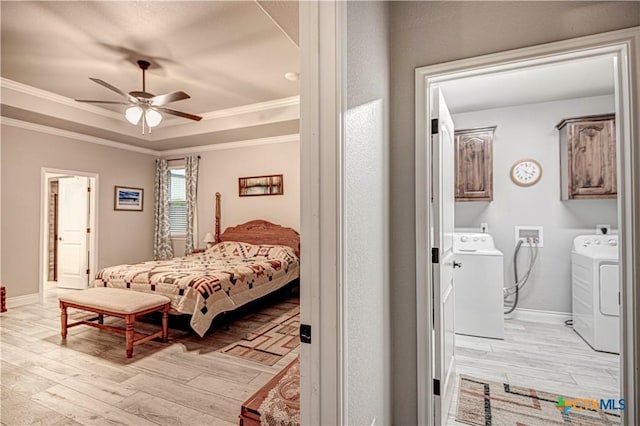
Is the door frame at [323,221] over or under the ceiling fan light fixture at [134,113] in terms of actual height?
under

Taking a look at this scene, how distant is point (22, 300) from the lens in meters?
4.48

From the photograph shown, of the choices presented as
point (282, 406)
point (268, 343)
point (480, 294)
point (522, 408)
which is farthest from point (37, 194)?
point (522, 408)

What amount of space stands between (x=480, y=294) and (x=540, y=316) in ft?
3.40

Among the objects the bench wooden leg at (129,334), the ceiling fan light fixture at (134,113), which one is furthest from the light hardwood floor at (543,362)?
the ceiling fan light fixture at (134,113)

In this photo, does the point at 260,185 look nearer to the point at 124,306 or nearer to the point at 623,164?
the point at 124,306

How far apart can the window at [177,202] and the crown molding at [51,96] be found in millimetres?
1638

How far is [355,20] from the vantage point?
1239 millimetres

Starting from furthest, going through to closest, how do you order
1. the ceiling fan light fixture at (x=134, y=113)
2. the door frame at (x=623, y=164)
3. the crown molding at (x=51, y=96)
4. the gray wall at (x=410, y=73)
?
the crown molding at (x=51, y=96) < the ceiling fan light fixture at (x=134, y=113) < the gray wall at (x=410, y=73) < the door frame at (x=623, y=164)

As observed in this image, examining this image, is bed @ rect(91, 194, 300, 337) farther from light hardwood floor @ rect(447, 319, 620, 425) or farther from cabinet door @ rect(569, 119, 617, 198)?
cabinet door @ rect(569, 119, 617, 198)

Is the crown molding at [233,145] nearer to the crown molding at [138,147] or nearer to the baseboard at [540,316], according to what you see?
the crown molding at [138,147]

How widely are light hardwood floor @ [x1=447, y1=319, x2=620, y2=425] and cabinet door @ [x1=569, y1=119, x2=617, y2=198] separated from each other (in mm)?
1585

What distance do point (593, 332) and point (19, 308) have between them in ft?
22.6

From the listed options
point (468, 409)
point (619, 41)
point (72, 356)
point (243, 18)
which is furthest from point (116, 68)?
point (468, 409)

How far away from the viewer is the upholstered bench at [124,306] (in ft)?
9.35
